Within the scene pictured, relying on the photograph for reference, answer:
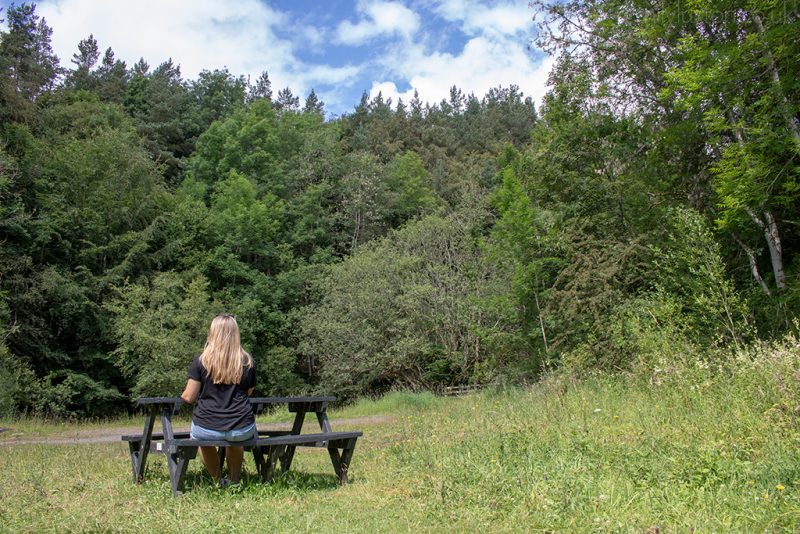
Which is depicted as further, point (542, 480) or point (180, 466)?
point (180, 466)

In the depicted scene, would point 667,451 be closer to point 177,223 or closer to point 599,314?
point 599,314

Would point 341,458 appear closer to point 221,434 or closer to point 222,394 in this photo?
point 221,434

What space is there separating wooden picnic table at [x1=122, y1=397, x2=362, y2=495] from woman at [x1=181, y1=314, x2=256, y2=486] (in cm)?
13

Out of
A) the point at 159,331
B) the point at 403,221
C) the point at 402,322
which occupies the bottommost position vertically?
the point at 402,322

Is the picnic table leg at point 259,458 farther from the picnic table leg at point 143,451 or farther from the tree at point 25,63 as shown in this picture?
the tree at point 25,63

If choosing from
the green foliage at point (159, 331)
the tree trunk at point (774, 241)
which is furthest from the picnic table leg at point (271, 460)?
the green foliage at point (159, 331)

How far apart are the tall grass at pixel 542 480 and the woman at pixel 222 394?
0.45 m

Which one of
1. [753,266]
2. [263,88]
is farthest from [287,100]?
[753,266]

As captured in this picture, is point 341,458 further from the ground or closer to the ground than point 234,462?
closer to the ground

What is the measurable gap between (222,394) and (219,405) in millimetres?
97

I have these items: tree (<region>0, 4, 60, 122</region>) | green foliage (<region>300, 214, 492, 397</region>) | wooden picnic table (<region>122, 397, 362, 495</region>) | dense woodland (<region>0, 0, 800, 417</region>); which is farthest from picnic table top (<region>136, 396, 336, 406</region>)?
tree (<region>0, 4, 60, 122</region>)

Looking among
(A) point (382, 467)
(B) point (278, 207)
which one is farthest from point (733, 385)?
(B) point (278, 207)

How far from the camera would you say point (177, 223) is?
96.2ft

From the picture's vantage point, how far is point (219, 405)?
5.11 m
